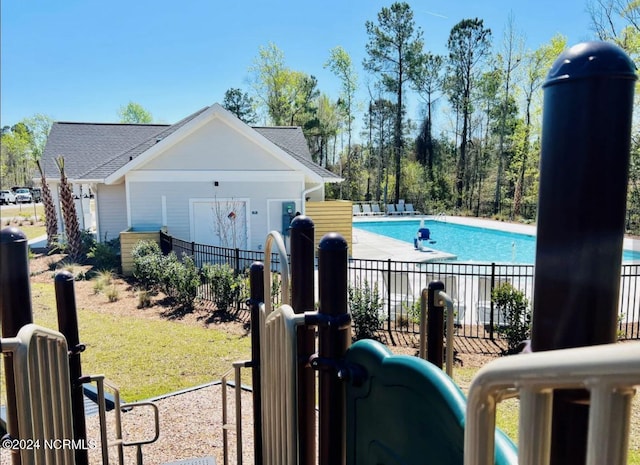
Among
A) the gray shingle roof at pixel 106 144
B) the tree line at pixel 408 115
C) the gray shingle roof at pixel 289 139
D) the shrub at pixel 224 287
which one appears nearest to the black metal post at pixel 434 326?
the shrub at pixel 224 287

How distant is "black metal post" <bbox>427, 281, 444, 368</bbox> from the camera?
293 cm

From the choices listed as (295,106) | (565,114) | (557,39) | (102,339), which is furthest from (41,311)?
(295,106)

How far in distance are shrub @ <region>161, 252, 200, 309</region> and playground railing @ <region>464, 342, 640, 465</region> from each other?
29.0 feet

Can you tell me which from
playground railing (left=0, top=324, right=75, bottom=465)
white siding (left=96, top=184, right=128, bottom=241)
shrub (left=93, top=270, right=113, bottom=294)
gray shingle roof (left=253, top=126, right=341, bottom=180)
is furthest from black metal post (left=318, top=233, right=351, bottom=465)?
gray shingle roof (left=253, top=126, right=341, bottom=180)

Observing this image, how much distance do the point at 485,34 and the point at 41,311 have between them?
118 ft

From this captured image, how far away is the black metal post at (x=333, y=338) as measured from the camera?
6.37 ft

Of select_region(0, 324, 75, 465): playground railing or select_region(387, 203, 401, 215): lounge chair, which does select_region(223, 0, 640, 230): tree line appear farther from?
select_region(0, 324, 75, 465): playground railing

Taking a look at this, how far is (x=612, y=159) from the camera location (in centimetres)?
91

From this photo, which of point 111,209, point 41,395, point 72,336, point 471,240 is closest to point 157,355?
point 72,336

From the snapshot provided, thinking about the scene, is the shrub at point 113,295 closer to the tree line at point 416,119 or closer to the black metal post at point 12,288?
the black metal post at point 12,288

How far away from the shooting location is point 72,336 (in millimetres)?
2701

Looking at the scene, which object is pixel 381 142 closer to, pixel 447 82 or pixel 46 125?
pixel 447 82

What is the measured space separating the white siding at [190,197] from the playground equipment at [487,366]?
41.3ft

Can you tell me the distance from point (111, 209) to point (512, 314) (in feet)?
44.0
